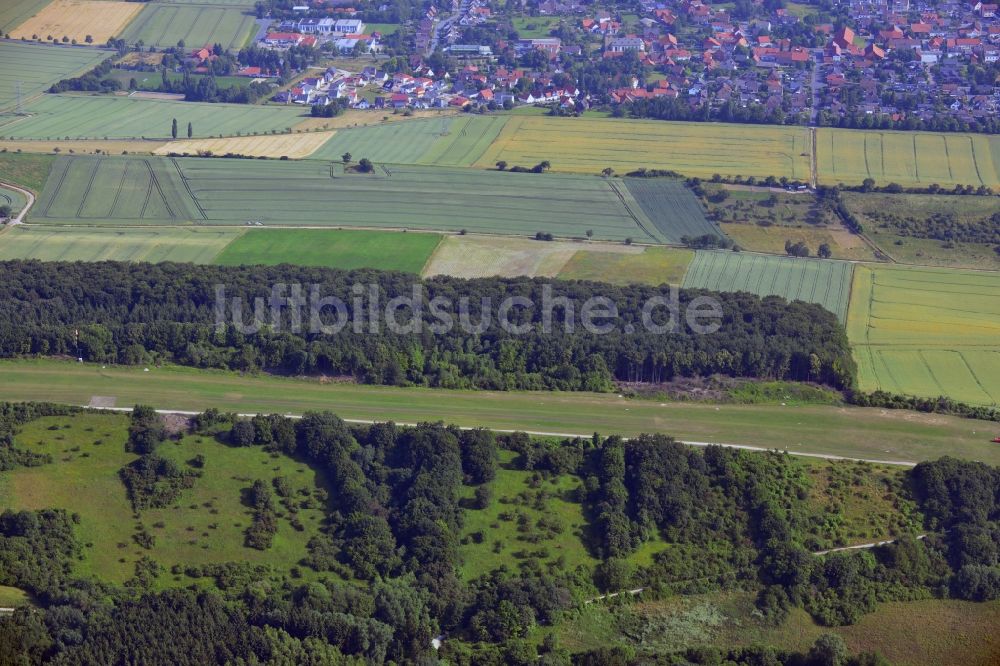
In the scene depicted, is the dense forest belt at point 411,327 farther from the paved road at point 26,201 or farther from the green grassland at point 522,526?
the paved road at point 26,201

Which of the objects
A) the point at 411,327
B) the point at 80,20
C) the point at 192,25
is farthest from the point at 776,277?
the point at 80,20

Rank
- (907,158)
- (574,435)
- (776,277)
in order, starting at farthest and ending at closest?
1. (907,158)
2. (776,277)
3. (574,435)

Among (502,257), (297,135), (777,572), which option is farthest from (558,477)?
(297,135)

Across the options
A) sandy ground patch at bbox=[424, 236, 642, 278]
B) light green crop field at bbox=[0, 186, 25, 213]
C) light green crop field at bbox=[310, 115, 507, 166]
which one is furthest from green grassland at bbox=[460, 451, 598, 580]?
light green crop field at bbox=[310, 115, 507, 166]

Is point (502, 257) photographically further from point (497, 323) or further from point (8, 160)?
point (8, 160)

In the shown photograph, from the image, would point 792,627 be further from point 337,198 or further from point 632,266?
point 337,198

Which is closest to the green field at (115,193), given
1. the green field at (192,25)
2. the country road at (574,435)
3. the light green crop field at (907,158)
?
the country road at (574,435)
